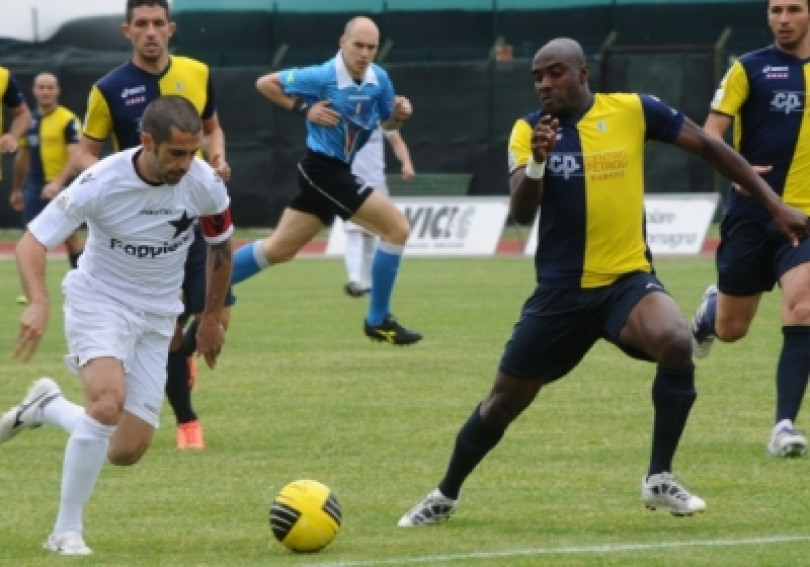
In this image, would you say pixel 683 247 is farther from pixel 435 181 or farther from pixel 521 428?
pixel 521 428

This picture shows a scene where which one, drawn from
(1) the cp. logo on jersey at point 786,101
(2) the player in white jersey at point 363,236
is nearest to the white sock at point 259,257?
(1) the cp. logo on jersey at point 786,101

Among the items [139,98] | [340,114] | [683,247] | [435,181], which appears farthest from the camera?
[435,181]

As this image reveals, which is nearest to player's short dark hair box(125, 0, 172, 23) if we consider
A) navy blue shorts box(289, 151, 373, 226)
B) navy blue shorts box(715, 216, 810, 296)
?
navy blue shorts box(715, 216, 810, 296)

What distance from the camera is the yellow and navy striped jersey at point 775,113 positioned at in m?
10.2

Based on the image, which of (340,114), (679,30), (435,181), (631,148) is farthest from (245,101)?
(631,148)

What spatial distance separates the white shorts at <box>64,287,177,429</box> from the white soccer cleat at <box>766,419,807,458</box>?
3083mm

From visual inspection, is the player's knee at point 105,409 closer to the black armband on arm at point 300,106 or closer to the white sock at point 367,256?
the black armband on arm at point 300,106

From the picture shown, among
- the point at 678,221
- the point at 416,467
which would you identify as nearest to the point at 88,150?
the point at 416,467

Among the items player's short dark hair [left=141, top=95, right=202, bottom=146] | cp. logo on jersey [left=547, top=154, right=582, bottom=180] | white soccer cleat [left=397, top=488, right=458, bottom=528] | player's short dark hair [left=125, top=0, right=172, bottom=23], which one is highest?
player's short dark hair [left=141, top=95, right=202, bottom=146]

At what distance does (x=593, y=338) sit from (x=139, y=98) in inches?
134

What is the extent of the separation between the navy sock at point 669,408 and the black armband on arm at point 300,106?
20.4 feet

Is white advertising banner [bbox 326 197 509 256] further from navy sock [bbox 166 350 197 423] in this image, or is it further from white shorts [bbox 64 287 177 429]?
white shorts [bbox 64 287 177 429]

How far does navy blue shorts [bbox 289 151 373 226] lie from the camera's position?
533 inches

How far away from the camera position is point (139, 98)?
10555 millimetres
